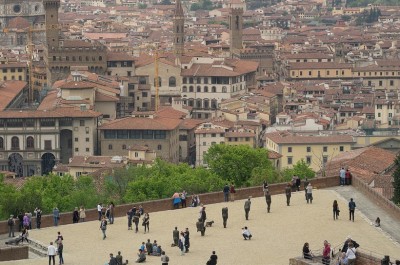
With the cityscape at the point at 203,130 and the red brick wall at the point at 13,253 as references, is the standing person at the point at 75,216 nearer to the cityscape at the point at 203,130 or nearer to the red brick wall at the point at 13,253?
the cityscape at the point at 203,130

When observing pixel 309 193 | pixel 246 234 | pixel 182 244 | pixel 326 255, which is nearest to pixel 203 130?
pixel 309 193

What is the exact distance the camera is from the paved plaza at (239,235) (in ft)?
87.7

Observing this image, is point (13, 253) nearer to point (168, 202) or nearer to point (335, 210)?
point (168, 202)

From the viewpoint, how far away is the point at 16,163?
73812 millimetres

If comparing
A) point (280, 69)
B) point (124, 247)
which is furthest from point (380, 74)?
point (124, 247)

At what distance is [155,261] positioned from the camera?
26.4 m

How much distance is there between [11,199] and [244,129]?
42.9m

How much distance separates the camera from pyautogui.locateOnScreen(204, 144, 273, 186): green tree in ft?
163

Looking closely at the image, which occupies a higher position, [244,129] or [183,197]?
[183,197]

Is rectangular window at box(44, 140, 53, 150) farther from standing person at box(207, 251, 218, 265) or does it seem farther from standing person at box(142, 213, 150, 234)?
standing person at box(207, 251, 218, 265)

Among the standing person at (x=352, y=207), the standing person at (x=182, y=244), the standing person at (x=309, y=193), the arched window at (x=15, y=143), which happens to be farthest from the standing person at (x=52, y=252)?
the arched window at (x=15, y=143)

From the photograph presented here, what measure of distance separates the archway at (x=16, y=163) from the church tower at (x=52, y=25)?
2487cm

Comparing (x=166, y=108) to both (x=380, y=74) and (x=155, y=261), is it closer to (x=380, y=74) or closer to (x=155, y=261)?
(x=380, y=74)

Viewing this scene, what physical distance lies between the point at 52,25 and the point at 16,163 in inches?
1173
